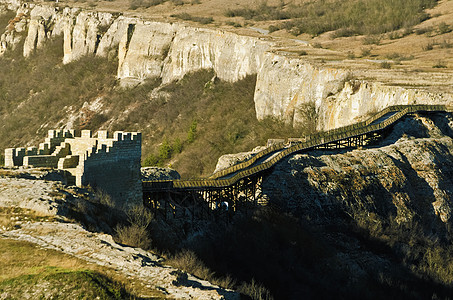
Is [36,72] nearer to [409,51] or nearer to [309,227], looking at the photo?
[409,51]

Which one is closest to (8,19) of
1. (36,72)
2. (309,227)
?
(36,72)

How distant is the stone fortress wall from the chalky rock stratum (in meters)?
33.3

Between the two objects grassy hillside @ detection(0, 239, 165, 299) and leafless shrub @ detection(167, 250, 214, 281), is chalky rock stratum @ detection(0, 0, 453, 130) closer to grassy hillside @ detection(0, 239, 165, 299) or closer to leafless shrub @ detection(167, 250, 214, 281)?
leafless shrub @ detection(167, 250, 214, 281)

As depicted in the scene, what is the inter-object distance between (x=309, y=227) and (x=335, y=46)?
65.0m

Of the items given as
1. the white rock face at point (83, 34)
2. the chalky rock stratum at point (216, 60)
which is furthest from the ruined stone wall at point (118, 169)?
the white rock face at point (83, 34)

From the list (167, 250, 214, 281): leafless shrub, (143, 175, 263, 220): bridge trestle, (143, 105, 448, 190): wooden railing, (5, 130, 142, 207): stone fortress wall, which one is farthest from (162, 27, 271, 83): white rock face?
(167, 250, 214, 281): leafless shrub

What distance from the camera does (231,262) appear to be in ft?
105

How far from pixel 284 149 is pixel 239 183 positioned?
7.70 m

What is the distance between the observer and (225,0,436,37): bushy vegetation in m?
121

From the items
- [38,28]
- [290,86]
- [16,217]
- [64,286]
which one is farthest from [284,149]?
[38,28]

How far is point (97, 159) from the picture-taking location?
30.7 m

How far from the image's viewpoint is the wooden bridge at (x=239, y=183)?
36.7 metres

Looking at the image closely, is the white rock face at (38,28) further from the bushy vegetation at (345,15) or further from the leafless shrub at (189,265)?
the leafless shrub at (189,265)

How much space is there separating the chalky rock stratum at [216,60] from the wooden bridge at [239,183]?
795cm
